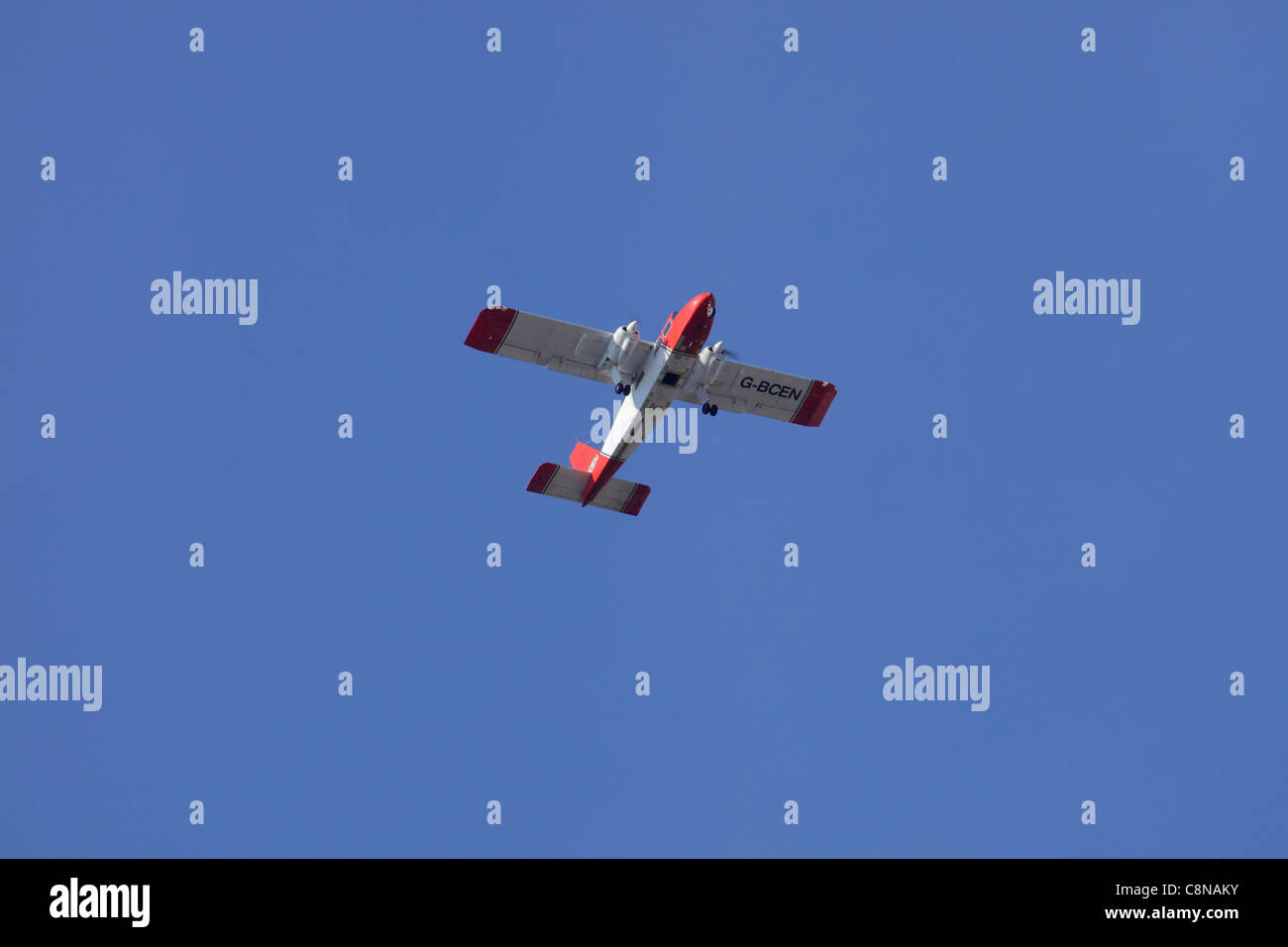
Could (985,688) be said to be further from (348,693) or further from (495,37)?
(495,37)

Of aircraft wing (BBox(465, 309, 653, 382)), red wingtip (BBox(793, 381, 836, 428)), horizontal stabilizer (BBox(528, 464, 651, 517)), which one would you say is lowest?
horizontal stabilizer (BBox(528, 464, 651, 517))

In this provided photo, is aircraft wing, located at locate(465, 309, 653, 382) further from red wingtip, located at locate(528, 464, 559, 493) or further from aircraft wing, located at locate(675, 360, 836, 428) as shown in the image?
red wingtip, located at locate(528, 464, 559, 493)

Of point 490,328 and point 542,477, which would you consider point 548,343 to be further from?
point 542,477

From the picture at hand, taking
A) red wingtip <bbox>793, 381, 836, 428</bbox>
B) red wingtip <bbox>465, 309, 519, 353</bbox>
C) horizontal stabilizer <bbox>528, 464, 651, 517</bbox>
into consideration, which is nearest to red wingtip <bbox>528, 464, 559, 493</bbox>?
horizontal stabilizer <bbox>528, 464, 651, 517</bbox>

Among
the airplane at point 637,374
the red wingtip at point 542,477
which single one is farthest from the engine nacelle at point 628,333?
the red wingtip at point 542,477

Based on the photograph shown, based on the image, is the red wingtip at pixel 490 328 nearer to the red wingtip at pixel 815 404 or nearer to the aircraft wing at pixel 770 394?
the aircraft wing at pixel 770 394

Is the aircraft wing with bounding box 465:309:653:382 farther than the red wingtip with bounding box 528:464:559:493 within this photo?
No

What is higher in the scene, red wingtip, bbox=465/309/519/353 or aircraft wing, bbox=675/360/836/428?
red wingtip, bbox=465/309/519/353

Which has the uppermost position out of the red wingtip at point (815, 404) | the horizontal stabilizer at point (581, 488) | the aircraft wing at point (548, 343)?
the aircraft wing at point (548, 343)
